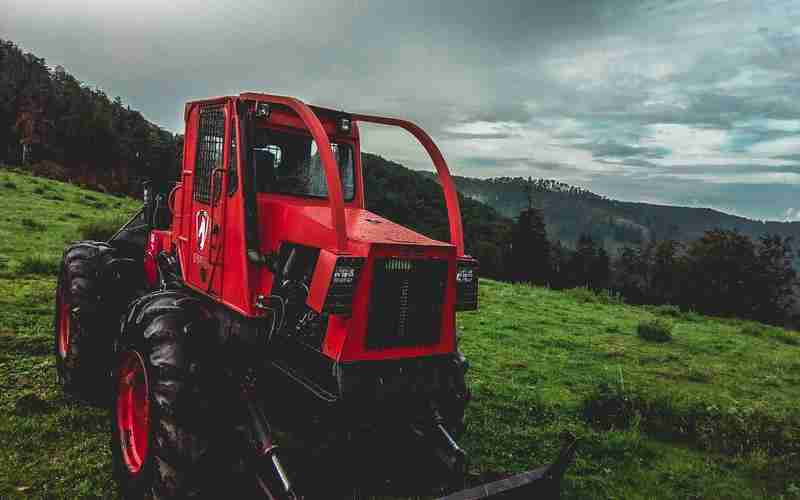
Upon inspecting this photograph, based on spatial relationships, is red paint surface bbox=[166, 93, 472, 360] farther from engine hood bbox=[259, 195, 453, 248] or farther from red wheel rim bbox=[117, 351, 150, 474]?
red wheel rim bbox=[117, 351, 150, 474]

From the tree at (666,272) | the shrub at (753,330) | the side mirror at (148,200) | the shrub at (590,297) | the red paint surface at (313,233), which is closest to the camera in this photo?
the red paint surface at (313,233)

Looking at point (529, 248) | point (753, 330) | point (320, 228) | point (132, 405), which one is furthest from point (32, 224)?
point (529, 248)

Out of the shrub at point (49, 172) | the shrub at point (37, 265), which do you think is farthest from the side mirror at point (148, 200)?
the shrub at point (49, 172)

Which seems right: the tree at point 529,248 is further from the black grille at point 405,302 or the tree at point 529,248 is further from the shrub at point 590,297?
the black grille at point 405,302

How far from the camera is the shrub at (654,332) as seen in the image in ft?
41.1

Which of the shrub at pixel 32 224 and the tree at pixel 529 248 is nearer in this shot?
the shrub at pixel 32 224

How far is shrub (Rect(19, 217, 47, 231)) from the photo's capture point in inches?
645

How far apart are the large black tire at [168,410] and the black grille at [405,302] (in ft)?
4.16

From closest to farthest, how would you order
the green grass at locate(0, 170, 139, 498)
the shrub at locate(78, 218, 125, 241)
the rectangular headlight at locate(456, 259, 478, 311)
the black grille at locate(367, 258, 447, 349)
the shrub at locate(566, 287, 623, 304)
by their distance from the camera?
the black grille at locate(367, 258, 447, 349), the green grass at locate(0, 170, 139, 498), the rectangular headlight at locate(456, 259, 478, 311), the shrub at locate(78, 218, 125, 241), the shrub at locate(566, 287, 623, 304)

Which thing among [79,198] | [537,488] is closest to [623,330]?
[537,488]

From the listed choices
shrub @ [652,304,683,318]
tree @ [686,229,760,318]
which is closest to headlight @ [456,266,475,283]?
shrub @ [652,304,683,318]

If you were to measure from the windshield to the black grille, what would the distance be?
136 centimetres

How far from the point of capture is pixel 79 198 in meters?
24.0

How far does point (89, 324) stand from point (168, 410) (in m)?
2.71
